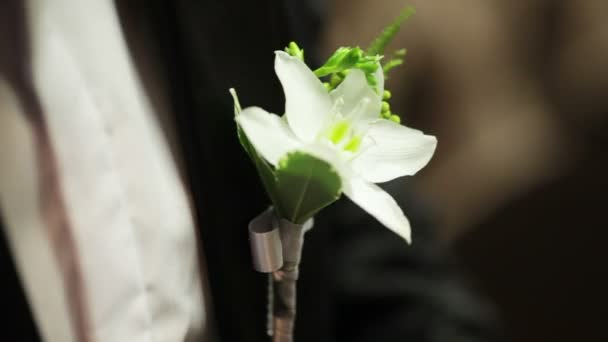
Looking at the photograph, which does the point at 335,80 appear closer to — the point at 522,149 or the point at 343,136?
the point at 343,136

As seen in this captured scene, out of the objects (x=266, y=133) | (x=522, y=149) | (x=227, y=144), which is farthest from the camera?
(x=522, y=149)

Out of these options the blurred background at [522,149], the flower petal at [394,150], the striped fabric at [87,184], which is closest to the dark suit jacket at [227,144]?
the striped fabric at [87,184]

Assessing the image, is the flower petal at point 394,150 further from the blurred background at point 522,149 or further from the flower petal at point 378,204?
the blurred background at point 522,149

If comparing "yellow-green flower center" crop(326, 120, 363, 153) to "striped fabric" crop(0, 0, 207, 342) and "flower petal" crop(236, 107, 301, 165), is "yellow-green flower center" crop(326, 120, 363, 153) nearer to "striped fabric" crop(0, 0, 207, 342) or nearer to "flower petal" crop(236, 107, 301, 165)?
"flower petal" crop(236, 107, 301, 165)

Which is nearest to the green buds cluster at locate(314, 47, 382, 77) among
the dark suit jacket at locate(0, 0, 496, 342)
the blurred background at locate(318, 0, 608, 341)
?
the dark suit jacket at locate(0, 0, 496, 342)

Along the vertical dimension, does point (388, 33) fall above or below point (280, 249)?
above

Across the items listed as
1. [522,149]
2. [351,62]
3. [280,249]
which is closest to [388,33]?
[351,62]

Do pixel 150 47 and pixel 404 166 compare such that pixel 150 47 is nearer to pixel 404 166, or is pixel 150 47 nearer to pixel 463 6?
pixel 404 166
